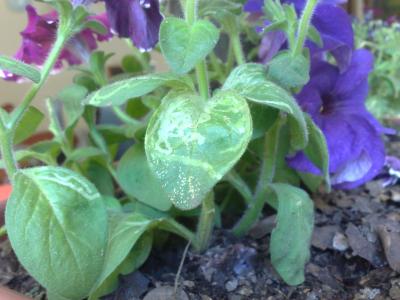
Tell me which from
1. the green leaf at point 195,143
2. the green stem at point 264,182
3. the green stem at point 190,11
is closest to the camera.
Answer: the green leaf at point 195,143

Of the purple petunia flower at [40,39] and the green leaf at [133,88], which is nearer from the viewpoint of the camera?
the green leaf at [133,88]

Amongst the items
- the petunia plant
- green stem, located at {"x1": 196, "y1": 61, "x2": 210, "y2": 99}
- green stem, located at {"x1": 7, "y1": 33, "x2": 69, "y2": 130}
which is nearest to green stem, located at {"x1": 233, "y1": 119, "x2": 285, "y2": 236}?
the petunia plant

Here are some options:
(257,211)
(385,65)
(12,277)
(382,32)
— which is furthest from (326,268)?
(382,32)

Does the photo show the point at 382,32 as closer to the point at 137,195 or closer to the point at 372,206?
the point at 372,206

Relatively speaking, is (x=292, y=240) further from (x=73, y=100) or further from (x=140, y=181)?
(x=73, y=100)

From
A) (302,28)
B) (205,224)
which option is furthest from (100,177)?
(302,28)

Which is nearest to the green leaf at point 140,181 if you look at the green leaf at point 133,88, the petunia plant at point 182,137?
the petunia plant at point 182,137

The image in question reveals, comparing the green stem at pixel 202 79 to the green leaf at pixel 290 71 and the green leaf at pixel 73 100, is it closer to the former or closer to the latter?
the green leaf at pixel 290 71
